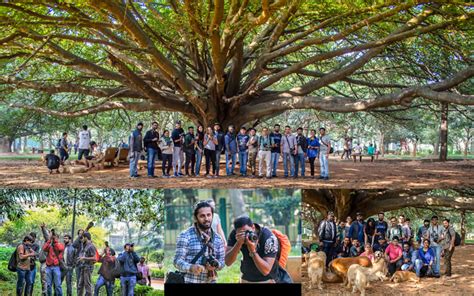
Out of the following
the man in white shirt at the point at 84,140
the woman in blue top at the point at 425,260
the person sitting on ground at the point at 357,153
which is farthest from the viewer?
the person sitting on ground at the point at 357,153

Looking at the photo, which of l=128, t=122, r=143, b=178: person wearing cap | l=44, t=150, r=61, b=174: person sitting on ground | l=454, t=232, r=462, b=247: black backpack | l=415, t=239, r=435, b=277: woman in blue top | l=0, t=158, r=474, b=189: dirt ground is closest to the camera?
l=415, t=239, r=435, b=277: woman in blue top

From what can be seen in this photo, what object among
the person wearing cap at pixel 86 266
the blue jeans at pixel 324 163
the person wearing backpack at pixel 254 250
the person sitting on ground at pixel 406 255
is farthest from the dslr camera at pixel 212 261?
the blue jeans at pixel 324 163

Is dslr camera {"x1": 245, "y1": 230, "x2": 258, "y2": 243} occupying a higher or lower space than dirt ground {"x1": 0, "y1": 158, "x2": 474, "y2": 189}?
lower

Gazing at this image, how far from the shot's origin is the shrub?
6.21 meters

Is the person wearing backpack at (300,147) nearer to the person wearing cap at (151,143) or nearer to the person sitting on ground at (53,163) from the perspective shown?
the person wearing cap at (151,143)

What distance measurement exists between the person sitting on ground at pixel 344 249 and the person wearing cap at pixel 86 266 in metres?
3.37

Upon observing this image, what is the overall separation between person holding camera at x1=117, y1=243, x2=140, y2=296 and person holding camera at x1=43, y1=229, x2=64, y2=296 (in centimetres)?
84

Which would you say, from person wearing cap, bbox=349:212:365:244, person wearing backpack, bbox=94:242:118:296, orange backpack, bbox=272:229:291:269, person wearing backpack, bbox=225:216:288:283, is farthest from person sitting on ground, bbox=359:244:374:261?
person wearing backpack, bbox=94:242:118:296

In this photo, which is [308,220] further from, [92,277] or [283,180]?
[92,277]

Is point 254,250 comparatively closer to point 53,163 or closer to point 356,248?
point 356,248

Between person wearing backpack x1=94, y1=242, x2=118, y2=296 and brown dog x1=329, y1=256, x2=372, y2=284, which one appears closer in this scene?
person wearing backpack x1=94, y1=242, x2=118, y2=296

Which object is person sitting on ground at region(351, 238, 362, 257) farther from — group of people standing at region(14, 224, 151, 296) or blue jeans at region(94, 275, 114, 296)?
blue jeans at region(94, 275, 114, 296)

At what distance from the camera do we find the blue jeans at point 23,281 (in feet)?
21.0

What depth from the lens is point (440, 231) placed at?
22.2 feet
